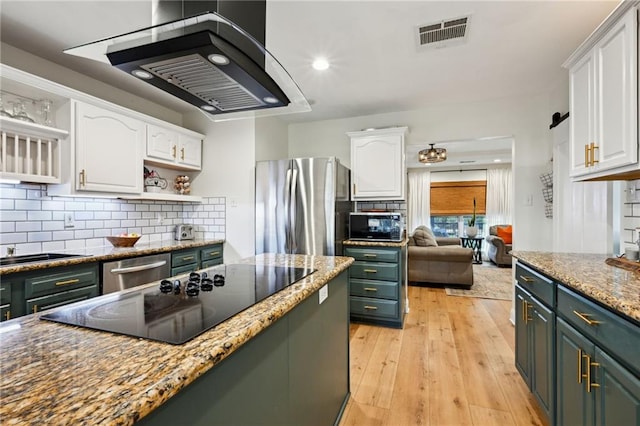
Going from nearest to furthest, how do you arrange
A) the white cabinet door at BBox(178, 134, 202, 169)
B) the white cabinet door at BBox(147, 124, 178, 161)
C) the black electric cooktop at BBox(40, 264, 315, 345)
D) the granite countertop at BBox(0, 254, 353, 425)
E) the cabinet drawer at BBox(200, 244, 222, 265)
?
the granite countertop at BBox(0, 254, 353, 425) → the black electric cooktop at BBox(40, 264, 315, 345) → the white cabinet door at BBox(147, 124, 178, 161) → the cabinet drawer at BBox(200, 244, 222, 265) → the white cabinet door at BBox(178, 134, 202, 169)

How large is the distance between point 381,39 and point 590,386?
7.41 feet

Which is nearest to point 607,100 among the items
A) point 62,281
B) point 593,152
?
point 593,152

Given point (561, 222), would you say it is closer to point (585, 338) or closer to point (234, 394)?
point (585, 338)

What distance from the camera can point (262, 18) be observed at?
145 centimetres

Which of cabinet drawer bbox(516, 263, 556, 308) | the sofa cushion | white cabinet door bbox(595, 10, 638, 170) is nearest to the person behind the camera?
white cabinet door bbox(595, 10, 638, 170)

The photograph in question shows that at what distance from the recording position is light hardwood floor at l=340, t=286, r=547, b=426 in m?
1.82

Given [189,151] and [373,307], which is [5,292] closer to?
[189,151]

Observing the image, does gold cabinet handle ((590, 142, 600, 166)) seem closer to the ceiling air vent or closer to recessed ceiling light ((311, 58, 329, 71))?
the ceiling air vent

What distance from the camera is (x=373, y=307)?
126 inches

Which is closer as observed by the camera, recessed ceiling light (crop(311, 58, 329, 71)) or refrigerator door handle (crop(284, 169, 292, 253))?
recessed ceiling light (crop(311, 58, 329, 71))

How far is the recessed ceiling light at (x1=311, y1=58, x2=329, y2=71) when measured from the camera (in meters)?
2.50

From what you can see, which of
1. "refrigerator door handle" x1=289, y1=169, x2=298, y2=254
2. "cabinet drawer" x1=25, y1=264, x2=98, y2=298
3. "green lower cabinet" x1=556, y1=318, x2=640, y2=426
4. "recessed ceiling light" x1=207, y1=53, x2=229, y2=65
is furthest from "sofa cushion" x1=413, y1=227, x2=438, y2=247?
"recessed ceiling light" x1=207, y1=53, x2=229, y2=65

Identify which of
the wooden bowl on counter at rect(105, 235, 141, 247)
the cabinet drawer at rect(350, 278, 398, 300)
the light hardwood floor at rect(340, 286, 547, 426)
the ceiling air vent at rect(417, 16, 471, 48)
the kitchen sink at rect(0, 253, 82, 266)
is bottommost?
the light hardwood floor at rect(340, 286, 547, 426)

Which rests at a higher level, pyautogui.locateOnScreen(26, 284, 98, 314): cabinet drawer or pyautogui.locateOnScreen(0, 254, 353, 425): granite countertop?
pyautogui.locateOnScreen(0, 254, 353, 425): granite countertop
